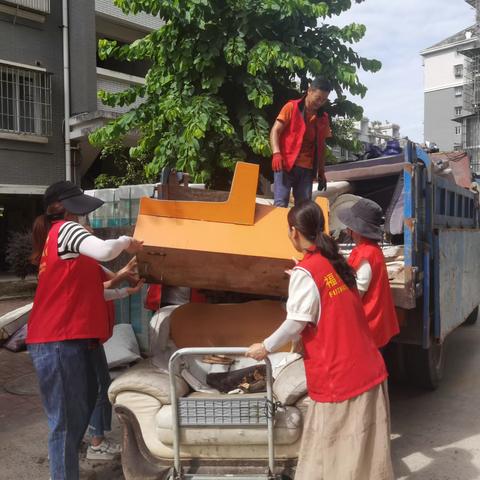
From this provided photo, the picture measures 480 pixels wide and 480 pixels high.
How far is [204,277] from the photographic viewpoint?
3.14 meters

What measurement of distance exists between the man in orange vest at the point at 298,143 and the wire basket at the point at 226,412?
1.92 m

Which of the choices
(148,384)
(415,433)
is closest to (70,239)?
(148,384)

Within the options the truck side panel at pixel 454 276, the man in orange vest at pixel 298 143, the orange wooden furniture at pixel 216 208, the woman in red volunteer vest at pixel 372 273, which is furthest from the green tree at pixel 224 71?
the woman in red volunteer vest at pixel 372 273

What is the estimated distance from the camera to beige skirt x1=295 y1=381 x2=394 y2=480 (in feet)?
7.57

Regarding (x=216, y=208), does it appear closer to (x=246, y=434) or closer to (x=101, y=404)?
(x=246, y=434)

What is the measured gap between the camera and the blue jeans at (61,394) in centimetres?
271

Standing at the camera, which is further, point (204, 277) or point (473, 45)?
point (473, 45)

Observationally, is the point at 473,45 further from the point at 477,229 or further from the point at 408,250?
Answer: the point at 408,250

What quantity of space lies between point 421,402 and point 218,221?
256 cm

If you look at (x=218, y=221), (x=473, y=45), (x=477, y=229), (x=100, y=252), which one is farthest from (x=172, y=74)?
(x=473, y=45)

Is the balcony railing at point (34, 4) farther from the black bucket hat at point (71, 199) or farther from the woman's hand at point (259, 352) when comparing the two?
the woman's hand at point (259, 352)

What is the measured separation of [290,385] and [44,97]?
35.0 feet

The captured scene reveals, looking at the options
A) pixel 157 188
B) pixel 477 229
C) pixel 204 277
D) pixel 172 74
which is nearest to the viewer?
pixel 204 277

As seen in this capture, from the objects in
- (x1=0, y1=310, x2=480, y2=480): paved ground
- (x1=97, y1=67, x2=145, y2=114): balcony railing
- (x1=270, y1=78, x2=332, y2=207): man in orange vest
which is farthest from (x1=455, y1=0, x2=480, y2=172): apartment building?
(x1=270, y1=78, x2=332, y2=207): man in orange vest
